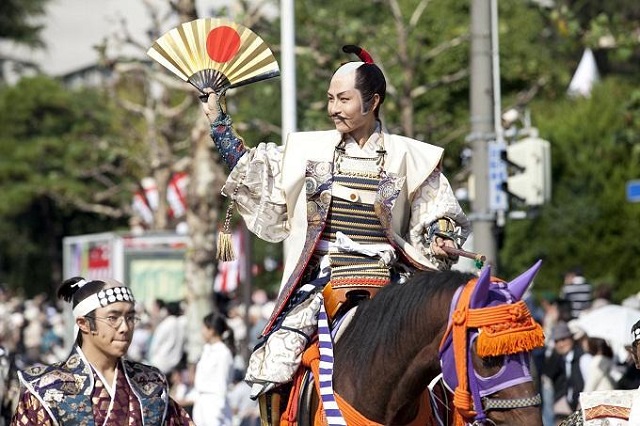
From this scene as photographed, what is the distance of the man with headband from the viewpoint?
6566mm

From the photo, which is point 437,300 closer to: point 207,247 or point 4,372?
point 4,372

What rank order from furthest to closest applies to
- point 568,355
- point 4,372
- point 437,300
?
1. point 568,355
2. point 4,372
3. point 437,300

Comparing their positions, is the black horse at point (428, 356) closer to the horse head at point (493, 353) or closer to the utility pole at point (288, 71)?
the horse head at point (493, 353)

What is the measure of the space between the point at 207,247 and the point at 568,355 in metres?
6.71

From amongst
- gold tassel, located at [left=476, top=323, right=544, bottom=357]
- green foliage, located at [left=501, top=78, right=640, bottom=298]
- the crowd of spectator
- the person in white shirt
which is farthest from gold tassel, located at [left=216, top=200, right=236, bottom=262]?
green foliage, located at [left=501, top=78, right=640, bottom=298]

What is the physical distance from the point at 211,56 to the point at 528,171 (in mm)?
7406

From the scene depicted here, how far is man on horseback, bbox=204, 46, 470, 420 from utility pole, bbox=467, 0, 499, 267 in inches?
244

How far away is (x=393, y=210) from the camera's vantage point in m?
7.08

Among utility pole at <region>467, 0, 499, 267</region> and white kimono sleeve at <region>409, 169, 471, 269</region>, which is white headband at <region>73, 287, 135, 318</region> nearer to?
white kimono sleeve at <region>409, 169, 471, 269</region>

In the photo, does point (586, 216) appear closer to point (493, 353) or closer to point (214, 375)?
point (214, 375)

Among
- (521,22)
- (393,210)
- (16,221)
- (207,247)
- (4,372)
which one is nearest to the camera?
(393,210)

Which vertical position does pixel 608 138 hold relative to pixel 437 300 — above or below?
above

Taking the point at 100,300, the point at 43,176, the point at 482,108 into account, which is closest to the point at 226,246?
the point at 100,300

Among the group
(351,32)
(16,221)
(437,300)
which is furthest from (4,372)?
(16,221)
